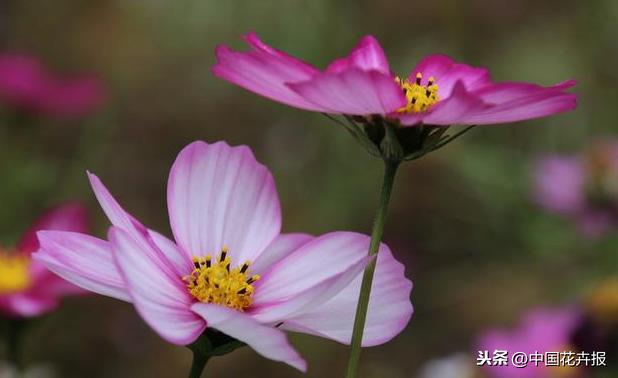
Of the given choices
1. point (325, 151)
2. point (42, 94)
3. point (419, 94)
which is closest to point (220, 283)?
point (419, 94)

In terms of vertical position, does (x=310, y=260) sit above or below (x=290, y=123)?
below

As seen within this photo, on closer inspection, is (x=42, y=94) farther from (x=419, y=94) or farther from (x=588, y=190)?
(x=419, y=94)

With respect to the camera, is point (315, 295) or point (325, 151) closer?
point (315, 295)

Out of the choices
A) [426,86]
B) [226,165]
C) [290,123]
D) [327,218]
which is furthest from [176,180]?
[290,123]

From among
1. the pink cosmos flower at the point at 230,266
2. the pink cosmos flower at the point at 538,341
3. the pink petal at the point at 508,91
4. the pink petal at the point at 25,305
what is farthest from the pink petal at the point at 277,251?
the pink cosmos flower at the point at 538,341

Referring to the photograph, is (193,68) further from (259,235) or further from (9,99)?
(259,235)

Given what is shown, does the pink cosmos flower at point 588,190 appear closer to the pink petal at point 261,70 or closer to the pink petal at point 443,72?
the pink petal at point 443,72
